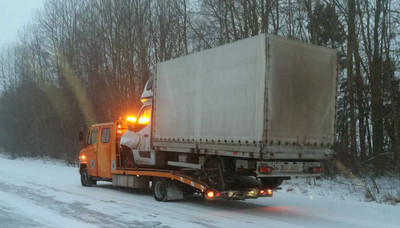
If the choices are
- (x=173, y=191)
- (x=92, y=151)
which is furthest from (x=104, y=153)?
(x=173, y=191)

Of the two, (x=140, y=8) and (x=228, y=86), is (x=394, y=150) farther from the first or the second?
A: (x=140, y=8)

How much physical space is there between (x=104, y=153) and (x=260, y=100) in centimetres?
715

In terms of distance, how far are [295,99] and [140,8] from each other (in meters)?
20.6

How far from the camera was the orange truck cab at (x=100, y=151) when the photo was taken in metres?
12.9

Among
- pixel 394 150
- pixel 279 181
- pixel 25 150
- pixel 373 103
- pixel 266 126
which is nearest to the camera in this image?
pixel 266 126

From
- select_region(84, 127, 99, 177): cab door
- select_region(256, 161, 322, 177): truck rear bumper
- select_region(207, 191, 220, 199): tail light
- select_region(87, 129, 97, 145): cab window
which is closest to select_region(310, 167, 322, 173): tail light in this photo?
select_region(256, 161, 322, 177): truck rear bumper

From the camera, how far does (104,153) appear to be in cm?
1334

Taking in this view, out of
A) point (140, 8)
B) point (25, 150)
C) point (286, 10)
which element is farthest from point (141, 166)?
point (25, 150)

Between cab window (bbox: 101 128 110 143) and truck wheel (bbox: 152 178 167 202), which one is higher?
cab window (bbox: 101 128 110 143)

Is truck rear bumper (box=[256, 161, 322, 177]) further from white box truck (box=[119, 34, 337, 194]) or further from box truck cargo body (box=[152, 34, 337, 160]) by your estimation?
box truck cargo body (box=[152, 34, 337, 160])

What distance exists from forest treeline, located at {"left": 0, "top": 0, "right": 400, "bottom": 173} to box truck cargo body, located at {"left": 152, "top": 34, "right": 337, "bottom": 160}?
7527 mm

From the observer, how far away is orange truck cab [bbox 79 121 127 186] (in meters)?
12.9

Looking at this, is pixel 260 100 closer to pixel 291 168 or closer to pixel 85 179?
pixel 291 168

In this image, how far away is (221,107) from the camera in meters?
8.76
